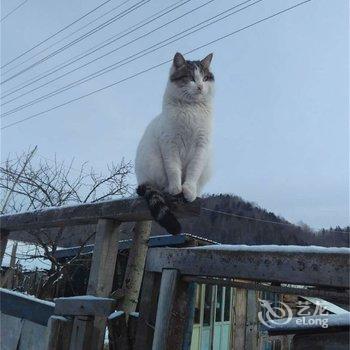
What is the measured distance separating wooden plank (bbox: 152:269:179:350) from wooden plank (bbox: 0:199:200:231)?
50 cm

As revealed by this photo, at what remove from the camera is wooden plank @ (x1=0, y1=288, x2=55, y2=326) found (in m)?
2.62

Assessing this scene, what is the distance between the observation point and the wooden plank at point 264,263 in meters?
1.53

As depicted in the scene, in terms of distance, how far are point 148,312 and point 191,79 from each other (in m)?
2.12

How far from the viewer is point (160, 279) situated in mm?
2123

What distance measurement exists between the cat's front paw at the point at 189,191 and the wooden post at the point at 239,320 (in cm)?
829

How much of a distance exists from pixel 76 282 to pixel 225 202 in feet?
42.9

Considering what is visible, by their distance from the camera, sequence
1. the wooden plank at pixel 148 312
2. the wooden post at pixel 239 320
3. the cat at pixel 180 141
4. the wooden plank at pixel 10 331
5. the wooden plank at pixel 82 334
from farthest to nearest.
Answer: the wooden post at pixel 239 320 < the cat at pixel 180 141 < the wooden plank at pixel 10 331 < the wooden plank at pixel 82 334 < the wooden plank at pixel 148 312

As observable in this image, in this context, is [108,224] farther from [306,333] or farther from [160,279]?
[306,333]

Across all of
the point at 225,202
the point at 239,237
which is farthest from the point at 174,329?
the point at 225,202

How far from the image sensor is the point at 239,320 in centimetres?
1055

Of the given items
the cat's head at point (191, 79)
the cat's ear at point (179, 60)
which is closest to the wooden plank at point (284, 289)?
the cat's head at point (191, 79)

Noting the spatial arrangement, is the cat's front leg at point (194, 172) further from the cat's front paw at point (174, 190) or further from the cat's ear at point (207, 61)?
the cat's ear at point (207, 61)

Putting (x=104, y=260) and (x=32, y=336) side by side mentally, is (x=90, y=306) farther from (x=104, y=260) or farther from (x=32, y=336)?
(x=32, y=336)

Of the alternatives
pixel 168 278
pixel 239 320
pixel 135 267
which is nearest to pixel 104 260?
pixel 168 278
